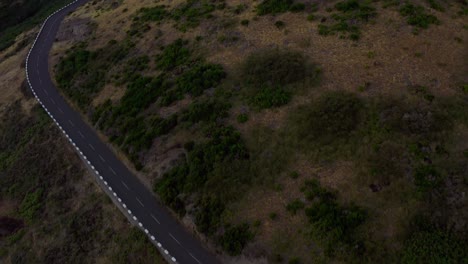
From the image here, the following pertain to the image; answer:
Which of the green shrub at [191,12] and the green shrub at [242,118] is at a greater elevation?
the green shrub at [191,12]

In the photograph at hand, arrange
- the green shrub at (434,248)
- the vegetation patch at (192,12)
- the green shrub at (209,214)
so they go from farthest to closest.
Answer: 1. the vegetation patch at (192,12)
2. the green shrub at (209,214)
3. the green shrub at (434,248)

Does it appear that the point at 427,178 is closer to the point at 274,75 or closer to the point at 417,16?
the point at 274,75

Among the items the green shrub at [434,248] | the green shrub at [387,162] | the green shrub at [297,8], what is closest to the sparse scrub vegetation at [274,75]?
the green shrub at [297,8]

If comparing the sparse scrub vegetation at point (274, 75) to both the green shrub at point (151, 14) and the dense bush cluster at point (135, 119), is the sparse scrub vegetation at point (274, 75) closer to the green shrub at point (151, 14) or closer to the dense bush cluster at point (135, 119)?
the dense bush cluster at point (135, 119)

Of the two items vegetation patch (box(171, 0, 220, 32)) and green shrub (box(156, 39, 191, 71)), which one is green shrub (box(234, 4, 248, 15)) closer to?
vegetation patch (box(171, 0, 220, 32))

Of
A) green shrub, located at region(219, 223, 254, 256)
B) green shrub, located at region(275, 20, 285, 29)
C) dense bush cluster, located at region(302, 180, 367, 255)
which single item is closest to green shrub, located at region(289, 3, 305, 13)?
green shrub, located at region(275, 20, 285, 29)

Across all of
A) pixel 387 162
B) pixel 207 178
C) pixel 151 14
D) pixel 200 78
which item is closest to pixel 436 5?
pixel 387 162

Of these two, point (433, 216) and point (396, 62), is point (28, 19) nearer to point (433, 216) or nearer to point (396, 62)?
point (396, 62)
